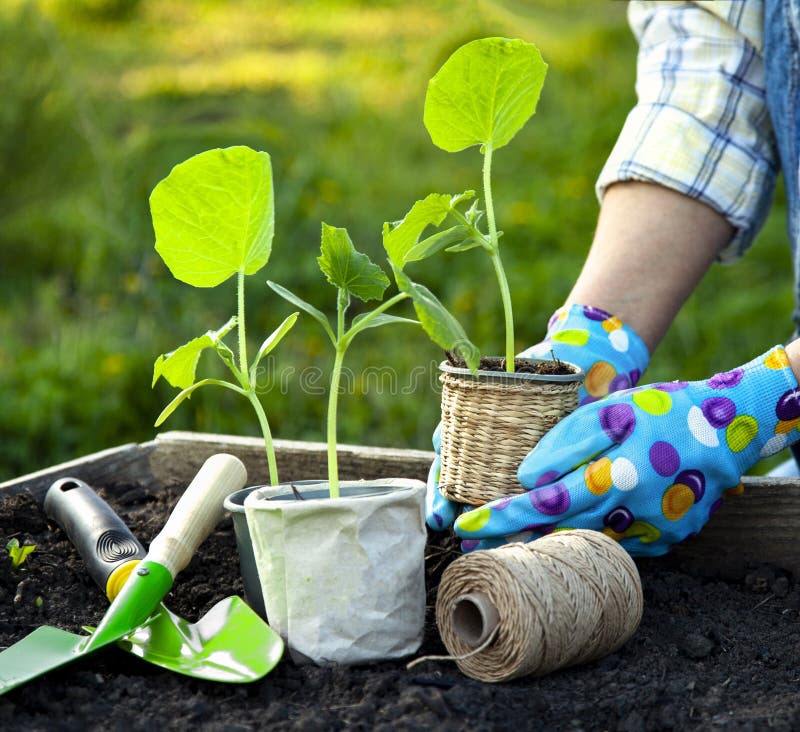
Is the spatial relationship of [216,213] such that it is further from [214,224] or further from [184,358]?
[184,358]

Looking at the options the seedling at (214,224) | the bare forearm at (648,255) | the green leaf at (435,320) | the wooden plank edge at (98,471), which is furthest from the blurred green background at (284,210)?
the green leaf at (435,320)

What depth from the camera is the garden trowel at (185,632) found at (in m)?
0.87

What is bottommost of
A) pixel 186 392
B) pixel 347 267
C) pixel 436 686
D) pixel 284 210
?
pixel 284 210

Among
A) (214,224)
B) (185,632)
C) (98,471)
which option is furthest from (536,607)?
(98,471)

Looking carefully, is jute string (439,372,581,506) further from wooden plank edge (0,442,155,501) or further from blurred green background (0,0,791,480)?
blurred green background (0,0,791,480)

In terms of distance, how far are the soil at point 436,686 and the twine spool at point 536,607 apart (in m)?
0.03

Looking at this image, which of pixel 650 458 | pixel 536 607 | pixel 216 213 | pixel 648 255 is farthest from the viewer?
pixel 648 255

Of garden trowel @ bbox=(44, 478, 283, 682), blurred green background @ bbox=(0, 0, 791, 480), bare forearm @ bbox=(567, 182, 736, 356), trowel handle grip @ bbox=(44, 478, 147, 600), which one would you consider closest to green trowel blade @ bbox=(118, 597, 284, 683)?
garden trowel @ bbox=(44, 478, 283, 682)

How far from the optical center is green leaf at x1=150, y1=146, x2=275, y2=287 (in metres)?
0.92

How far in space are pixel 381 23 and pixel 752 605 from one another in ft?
17.5

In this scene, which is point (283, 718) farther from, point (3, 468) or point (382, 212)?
point (382, 212)

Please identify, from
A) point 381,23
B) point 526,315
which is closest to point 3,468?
point 526,315

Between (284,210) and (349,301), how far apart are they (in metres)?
2.52

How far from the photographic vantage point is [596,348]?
1.31 meters
